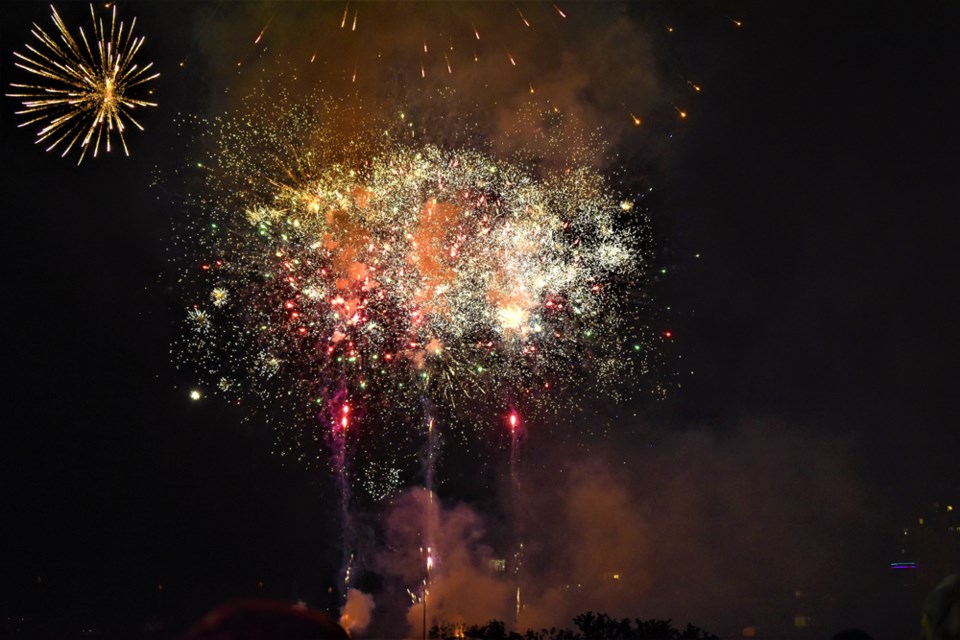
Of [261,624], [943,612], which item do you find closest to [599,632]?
[943,612]

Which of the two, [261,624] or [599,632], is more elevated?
[261,624]

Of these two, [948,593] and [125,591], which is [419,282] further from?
[125,591]

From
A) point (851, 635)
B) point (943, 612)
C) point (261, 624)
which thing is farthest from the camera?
point (851, 635)

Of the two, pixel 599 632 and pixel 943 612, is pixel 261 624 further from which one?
pixel 943 612

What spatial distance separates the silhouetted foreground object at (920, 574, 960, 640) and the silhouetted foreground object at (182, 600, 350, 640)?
5983mm

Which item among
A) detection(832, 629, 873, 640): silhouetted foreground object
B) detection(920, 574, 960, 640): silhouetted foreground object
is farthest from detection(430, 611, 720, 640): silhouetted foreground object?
detection(920, 574, 960, 640): silhouetted foreground object

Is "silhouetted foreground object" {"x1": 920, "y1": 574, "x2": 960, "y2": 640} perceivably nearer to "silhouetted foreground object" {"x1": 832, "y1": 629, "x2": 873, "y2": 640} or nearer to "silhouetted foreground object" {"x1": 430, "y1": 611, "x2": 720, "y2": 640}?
"silhouetted foreground object" {"x1": 832, "y1": 629, "x2": 873, "y2": 640}

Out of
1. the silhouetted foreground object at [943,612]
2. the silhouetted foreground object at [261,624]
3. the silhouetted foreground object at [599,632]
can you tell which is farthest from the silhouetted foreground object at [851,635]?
the silhouetted foreground object at [261,624]

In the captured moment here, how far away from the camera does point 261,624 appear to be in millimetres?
7461

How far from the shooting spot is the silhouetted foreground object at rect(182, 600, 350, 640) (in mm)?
7352

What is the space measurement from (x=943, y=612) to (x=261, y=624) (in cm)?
677

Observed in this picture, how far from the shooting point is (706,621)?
40.8 metres

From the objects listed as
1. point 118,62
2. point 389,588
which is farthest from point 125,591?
point 118,62

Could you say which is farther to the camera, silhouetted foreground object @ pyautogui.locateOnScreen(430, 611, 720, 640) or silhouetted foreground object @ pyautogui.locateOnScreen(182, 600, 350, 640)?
silhouetted foreground object @ pyautogui.locateOnScreen(430, 611, 720, 640)
